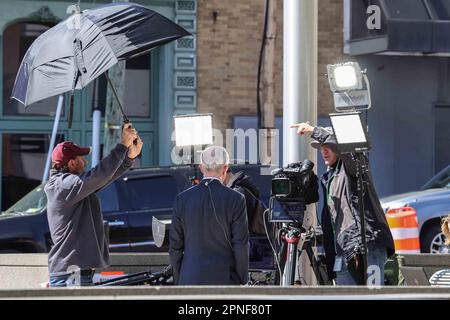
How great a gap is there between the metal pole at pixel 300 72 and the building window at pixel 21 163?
34.6 ft

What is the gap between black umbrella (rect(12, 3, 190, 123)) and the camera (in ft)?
21.4

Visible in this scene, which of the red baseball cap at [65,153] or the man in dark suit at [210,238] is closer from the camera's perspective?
the man in dark suit at [210,238]

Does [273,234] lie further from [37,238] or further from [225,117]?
[225,117]

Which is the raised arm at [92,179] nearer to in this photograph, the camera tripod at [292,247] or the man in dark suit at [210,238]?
the man in dark suit at [210,238]

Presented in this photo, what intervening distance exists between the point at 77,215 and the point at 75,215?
1 centimetres

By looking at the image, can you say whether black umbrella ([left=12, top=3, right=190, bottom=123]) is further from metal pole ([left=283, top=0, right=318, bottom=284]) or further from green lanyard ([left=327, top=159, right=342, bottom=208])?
green lanyard ([left=327, top=159, right=342, bottom=208])

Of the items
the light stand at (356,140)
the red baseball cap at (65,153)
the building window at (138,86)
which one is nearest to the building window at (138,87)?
the building window at (138,86)

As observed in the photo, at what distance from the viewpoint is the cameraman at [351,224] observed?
6137 mm

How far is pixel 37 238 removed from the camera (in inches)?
435

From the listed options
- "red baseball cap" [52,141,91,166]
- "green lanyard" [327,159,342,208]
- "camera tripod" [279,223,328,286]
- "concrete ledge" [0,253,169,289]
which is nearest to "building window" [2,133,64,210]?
"concrete ledge" [0,253,169,289]

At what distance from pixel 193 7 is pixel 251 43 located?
4.35 feet

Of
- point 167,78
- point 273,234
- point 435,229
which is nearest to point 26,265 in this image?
point 273,234

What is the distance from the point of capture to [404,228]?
39.8 feet

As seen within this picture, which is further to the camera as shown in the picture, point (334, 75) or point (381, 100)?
point (381, 100)
